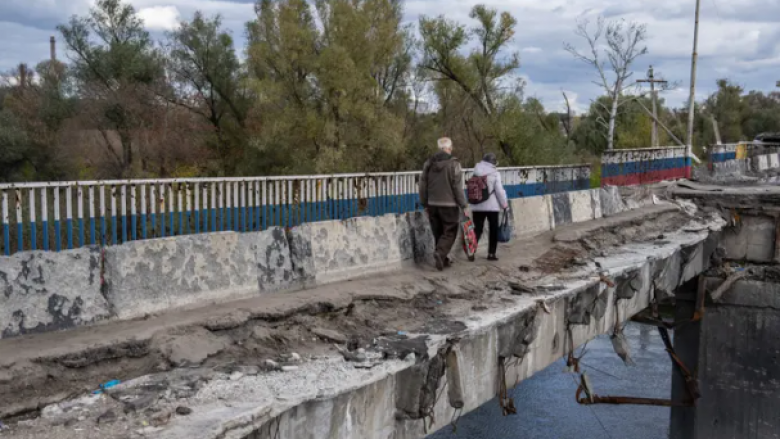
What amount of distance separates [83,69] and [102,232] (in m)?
21.1

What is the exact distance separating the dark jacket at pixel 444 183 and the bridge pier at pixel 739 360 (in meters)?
8.59

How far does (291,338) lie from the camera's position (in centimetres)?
521

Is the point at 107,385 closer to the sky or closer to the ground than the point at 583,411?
closer to the sky

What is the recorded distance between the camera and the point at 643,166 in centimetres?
2047

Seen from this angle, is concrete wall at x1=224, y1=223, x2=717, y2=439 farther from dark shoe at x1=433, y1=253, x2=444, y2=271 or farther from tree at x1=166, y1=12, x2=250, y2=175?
tree at x1=166, y1=12, x2=250, y2=175

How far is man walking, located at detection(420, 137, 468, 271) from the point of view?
8.15m

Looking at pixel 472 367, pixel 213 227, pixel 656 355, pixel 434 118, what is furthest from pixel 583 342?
pixel 434 118

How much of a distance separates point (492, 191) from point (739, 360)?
8231 millimetres

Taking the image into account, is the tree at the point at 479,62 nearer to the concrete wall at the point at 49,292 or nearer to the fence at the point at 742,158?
the fence at the point at 742,158

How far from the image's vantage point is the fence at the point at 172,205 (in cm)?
703

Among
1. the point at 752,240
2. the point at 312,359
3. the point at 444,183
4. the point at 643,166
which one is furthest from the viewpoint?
the point at 643,166

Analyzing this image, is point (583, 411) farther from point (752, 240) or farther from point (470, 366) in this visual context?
point (470, 366)

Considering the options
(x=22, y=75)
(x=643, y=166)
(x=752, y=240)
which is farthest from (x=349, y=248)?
(x=22, y=75)

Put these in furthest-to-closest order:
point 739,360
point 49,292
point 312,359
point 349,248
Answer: point 739,360 < point 349,248 < point 312,359 < point 49,292
